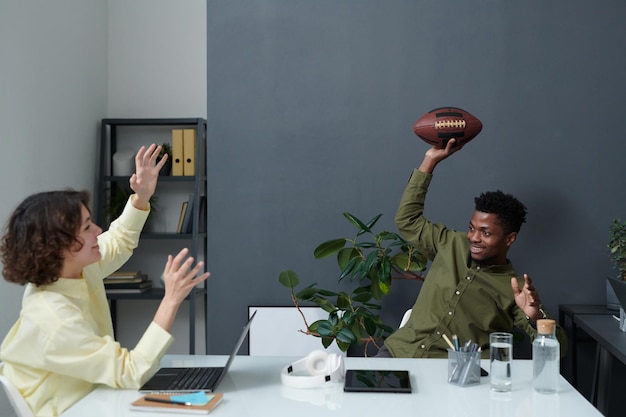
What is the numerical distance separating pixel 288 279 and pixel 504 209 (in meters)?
1.11

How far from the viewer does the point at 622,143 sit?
3734mm

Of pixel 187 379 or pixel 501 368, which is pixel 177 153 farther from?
pixel 501 368

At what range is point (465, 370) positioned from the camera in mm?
2109

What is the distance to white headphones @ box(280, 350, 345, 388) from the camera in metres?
2.09

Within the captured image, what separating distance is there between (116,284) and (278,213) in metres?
1.49

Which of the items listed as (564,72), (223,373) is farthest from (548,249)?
(223,373)

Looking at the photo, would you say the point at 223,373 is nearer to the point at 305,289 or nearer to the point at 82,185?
the point at 305,289

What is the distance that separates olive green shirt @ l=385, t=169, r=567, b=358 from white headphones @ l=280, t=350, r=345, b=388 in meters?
1.05

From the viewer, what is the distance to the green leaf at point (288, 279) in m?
3.71

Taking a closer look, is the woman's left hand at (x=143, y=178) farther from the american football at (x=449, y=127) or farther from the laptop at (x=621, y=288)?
the laptop at (x=621, y=288)

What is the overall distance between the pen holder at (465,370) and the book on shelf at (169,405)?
68cm

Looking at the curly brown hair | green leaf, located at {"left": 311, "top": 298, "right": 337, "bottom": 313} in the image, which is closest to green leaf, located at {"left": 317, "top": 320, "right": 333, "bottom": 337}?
green leaf, located at {"left": 311, "top": 298, "right": 337, "bottom": 313}

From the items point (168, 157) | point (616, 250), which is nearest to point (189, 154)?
point (168, 157)

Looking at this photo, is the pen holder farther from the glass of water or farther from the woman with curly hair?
the woman with curly hair
